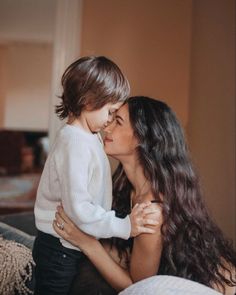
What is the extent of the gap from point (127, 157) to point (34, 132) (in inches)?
244

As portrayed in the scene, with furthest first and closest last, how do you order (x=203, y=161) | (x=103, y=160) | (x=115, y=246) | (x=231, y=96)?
(x=203, y=161), (x=231, y=96), (x=115, y=246), (x=103, y=160)

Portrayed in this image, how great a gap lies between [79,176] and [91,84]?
0.83 feet

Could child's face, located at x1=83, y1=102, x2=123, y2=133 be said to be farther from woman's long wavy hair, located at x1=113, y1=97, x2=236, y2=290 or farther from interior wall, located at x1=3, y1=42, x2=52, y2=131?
interior wall, located at x1=3, y1=42, x2=52, y2=131

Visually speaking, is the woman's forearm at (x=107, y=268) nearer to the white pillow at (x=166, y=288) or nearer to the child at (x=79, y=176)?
the child at (x=79, y=176)

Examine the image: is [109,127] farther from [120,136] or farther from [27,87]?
[27,87]

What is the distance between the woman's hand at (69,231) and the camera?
1.14 metres

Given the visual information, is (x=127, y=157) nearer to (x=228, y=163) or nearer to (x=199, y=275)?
(x=199, y=275)

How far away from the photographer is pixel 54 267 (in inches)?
45.8

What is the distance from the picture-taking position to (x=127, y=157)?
1.25 m

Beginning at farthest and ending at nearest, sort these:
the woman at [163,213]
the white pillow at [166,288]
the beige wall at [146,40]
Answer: the beige wall at [146,40] < the woman at [163,213] < the white pillow at [166,288]

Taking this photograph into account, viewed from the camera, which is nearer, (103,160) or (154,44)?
(103,160)

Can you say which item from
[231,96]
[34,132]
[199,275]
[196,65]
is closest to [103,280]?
[199,275]

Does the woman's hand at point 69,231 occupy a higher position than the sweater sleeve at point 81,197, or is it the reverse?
the sweater sleeve at point 81,197

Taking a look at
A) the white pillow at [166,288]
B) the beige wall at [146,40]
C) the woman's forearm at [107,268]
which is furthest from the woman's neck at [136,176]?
the beige wall at [146,40]
